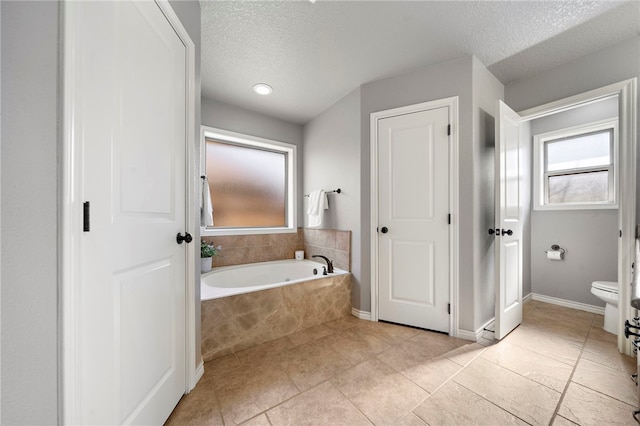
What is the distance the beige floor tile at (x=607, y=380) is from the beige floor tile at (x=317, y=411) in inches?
55.2

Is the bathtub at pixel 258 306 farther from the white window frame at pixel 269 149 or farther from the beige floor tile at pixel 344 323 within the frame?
the white window frame at pixel 269 149

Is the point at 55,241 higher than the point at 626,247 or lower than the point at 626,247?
higher

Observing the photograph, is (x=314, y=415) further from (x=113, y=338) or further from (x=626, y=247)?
(x=626, y=247)

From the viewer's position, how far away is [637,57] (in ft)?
5.98

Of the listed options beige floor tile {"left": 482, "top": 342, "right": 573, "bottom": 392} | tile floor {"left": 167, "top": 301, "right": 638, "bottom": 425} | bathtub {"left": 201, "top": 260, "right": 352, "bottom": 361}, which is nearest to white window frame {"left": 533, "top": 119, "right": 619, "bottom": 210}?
tile floor {"left": 167, "top": 301, "right": 638, "bottom": 425}

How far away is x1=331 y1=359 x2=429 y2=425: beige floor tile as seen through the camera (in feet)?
4.17

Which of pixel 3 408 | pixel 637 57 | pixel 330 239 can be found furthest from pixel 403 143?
pixel 3 408

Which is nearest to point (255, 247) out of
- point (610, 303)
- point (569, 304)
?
point (610, 303)

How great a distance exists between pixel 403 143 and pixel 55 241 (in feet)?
7.68

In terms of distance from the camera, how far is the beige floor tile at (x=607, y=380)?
4.47 feet

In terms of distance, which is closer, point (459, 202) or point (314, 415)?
point (314, 415)

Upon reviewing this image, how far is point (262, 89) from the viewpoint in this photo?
256cm

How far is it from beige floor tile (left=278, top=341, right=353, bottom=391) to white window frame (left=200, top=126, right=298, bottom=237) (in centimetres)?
163

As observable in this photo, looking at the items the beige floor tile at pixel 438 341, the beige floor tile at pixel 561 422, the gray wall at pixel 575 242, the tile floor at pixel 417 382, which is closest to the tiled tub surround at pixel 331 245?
the tile floor at pixel 417 382
